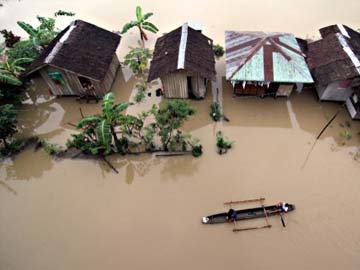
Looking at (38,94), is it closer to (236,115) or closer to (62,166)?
(62,166)

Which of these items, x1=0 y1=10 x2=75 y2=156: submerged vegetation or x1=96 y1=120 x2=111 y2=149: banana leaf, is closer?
x1=96 y1=120 x2=111 y2=149: banana leaf

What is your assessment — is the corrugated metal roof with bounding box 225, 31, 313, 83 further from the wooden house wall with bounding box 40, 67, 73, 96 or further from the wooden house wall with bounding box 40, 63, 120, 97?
the wooden house wall with bounding box 40, 67, 73, 96

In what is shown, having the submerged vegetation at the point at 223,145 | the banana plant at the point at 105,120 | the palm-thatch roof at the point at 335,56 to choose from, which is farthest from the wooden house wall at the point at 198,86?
the palm-thatch roof at the point at 335,56

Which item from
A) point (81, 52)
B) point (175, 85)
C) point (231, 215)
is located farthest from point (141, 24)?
point (231, 215)

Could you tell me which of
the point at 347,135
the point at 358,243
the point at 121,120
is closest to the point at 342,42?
the point at 347,135

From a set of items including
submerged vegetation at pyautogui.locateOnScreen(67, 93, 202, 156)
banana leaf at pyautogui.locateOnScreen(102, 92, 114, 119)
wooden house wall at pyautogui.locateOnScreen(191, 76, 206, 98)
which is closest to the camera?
banana leaf at pyautogui.locateOnScreen(102, 92, 114, 119)

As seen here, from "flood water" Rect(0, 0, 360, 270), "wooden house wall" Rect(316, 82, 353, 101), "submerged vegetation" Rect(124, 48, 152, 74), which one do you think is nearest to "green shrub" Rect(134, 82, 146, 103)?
"flood water" Rect(0, 0, 360, 270)

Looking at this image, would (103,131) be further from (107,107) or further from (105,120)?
(107,107)

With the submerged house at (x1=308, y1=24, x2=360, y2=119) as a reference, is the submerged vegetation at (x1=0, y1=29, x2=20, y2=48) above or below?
above
